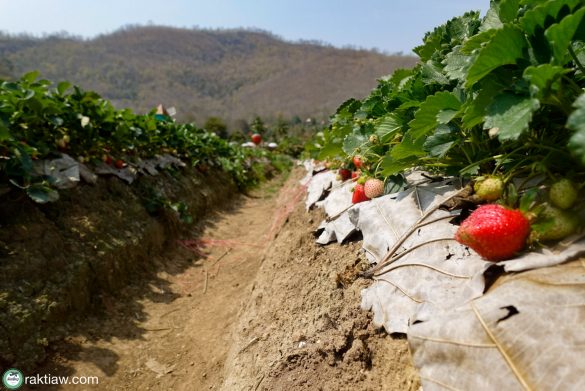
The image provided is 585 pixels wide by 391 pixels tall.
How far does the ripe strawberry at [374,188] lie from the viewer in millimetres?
2180

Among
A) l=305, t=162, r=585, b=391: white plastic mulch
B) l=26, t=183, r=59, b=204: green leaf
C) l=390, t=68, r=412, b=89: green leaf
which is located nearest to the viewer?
l=305, t=162, r=585, b=391: white plastic mulch

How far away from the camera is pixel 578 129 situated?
888 mm

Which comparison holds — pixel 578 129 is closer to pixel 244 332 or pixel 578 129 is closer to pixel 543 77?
pixel 543 77

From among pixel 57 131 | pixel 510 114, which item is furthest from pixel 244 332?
pixel 57 131

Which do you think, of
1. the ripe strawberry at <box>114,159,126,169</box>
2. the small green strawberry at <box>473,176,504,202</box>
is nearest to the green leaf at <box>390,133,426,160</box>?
the small green strawberry at <box>473,176,504,202</box>

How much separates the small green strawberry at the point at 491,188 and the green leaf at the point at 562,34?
423 mm

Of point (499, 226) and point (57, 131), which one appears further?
point (57, 131)

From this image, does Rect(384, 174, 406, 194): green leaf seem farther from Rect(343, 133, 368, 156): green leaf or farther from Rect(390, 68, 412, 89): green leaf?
Rect(390, 68, 412, 89): green leaf

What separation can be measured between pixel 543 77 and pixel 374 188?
1.23m

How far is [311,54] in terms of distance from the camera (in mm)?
159500

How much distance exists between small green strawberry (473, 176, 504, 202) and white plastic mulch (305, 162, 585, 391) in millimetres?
198

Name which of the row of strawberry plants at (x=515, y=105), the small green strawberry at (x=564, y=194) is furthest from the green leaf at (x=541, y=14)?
the small green strawberry at (x=564, y=194)

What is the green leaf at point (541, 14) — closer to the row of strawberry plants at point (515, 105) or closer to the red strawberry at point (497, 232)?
the row of strawberry plants at point (515, 105)

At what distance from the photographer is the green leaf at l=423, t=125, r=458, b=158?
1555mm
